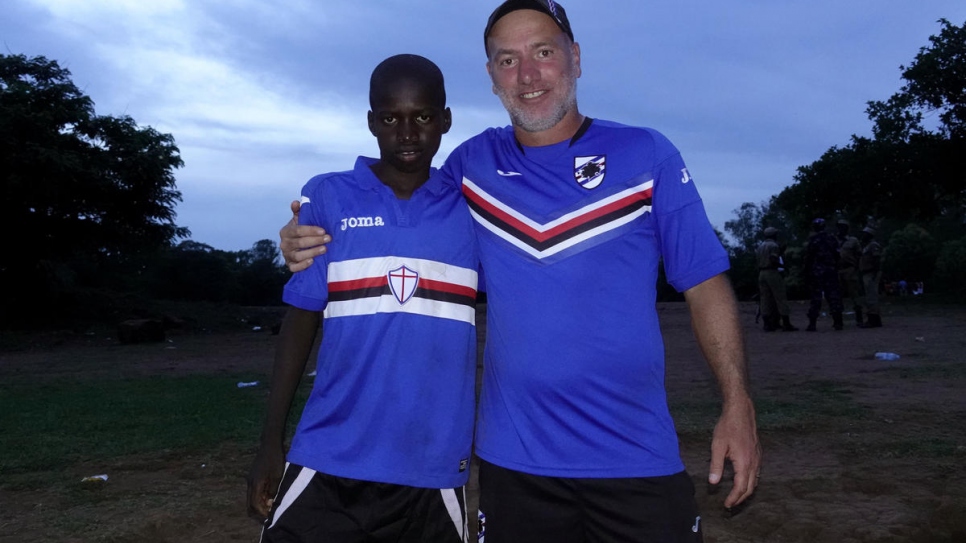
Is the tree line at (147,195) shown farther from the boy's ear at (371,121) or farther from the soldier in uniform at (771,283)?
the boy's ear at (371,121)

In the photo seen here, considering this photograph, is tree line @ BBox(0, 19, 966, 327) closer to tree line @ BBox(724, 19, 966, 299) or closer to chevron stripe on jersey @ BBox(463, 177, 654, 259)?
tree line @ BBox(724, 19, 966, 299)

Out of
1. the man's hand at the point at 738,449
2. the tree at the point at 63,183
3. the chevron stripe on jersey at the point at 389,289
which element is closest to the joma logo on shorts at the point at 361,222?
the chevron stripe on jersey at the point at 389,289

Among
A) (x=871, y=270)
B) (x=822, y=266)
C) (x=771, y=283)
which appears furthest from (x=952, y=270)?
(x=771, y=283)

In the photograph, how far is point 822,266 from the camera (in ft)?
51.2

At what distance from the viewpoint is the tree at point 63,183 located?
2272cm

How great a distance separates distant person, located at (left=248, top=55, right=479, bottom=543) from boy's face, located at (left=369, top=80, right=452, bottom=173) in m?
0.11

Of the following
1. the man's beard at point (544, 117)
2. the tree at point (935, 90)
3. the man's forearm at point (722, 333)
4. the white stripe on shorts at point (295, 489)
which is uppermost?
the tree at point (935, 90)

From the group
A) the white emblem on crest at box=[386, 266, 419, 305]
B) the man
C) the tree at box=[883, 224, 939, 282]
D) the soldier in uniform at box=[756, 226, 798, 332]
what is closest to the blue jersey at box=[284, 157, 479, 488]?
the white emblem on crest at box=[386, 266, 419, 305]

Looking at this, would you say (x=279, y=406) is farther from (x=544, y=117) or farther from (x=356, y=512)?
(x=544, y=117)

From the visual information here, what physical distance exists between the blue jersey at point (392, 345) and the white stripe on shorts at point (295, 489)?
0.08ft

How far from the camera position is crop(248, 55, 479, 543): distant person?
101 inches

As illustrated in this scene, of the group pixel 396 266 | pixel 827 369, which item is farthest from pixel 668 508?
pixel 827 369

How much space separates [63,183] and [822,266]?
1911 cm

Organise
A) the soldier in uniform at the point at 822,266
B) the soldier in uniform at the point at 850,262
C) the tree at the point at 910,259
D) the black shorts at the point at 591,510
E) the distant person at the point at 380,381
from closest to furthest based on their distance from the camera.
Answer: the black shorts at the point at 591,510 < the distant person at the point at 380,381 < the soldier in uniform at the point at 822,266 < the soldier in uniform at the point at 850,262 < the tree at the point at 910,259
